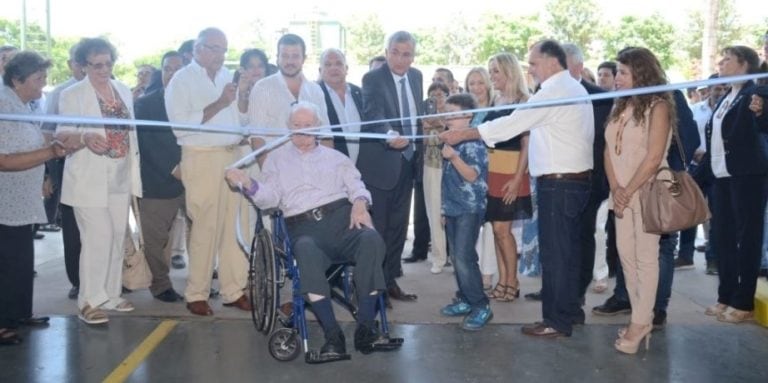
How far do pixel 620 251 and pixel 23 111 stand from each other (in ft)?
12.4

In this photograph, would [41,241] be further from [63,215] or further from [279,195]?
[279,195]

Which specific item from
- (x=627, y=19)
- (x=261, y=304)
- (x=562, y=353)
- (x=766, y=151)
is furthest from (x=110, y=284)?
(x=627, y=19)

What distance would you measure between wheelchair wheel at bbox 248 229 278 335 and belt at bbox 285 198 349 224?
0.68 ft

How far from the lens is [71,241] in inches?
225

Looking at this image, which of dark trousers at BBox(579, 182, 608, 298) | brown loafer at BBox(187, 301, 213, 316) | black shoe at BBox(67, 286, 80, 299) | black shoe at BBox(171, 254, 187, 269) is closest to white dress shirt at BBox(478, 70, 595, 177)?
dark trousers at BBox(579, 182, 608, 298)

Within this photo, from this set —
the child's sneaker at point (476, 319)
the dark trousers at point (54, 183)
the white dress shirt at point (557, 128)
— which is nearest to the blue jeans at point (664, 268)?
the white dress shirt at point (557, 128)

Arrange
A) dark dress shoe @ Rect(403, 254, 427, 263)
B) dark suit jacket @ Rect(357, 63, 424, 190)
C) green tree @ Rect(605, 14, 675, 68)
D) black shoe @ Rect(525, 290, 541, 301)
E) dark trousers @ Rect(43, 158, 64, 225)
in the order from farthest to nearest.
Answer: green tree @ Rect(605, 14, 675, 68)
dark dress shoe @ Rect(403, 254, 427, 263)
dark trousers @ Rect(43, 158, 64, 225)
black shoe @ Rect(525, 290, 541, 301)
dark suit jacket @ Rect(357, 63, 424, 190)

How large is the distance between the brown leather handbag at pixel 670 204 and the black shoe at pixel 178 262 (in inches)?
180

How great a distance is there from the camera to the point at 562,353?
4.62m

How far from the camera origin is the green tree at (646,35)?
141 feet

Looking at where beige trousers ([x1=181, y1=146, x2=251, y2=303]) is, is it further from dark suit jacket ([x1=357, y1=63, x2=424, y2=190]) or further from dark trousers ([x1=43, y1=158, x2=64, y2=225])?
dark trousers ([x1=43, y1=158, x2=64, y2=225])

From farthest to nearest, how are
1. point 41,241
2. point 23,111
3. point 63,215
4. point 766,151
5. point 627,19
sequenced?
point 627,19 < point 41,241 < point 63,215 < point 766,151 < point 23,111

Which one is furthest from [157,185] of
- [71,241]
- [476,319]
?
[476,319]

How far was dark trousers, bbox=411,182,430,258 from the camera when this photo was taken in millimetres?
7652
